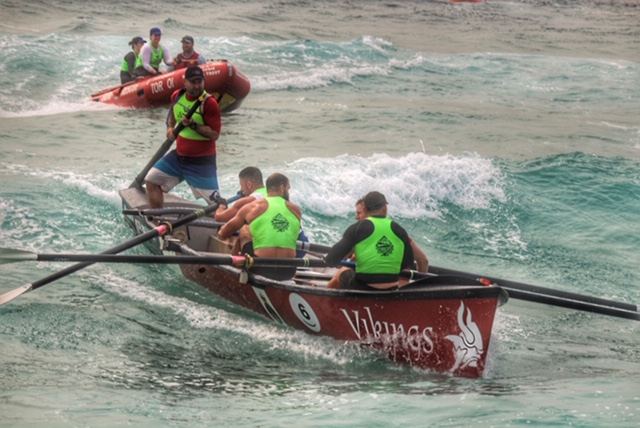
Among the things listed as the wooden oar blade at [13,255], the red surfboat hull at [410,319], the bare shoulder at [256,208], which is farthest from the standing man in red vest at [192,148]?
the wooden oar blade at [13,255]

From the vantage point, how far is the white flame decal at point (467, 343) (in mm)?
7684

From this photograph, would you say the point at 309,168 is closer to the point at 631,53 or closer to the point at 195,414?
the point at 195,414

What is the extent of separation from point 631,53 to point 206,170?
30304 millimetres

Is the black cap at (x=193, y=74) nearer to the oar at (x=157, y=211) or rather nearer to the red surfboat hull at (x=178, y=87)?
the oar at (x=157, y=211)

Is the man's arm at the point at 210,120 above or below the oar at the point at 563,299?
above

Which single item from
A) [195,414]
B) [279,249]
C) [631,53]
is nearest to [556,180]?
[279,249]

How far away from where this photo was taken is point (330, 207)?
14.8 metres

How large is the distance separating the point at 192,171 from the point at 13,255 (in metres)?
3.12

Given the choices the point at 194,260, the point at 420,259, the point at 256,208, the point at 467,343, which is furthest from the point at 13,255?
the point at 467,343

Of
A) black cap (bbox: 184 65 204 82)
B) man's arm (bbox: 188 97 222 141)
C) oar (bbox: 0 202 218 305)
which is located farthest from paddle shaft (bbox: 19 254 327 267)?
black cap (bbox: 184 65 204 82)

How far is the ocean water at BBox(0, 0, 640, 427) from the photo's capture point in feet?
23.4

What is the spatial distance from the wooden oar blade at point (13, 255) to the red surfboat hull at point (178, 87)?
37.3 ft

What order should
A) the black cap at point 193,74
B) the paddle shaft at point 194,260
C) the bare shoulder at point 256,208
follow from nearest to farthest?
the paddle shaft at point 194,260
the bare shoulder at point 256,208
the black cap at point 193,74

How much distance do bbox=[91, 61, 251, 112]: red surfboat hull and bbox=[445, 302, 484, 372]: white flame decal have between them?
12.8 metres
